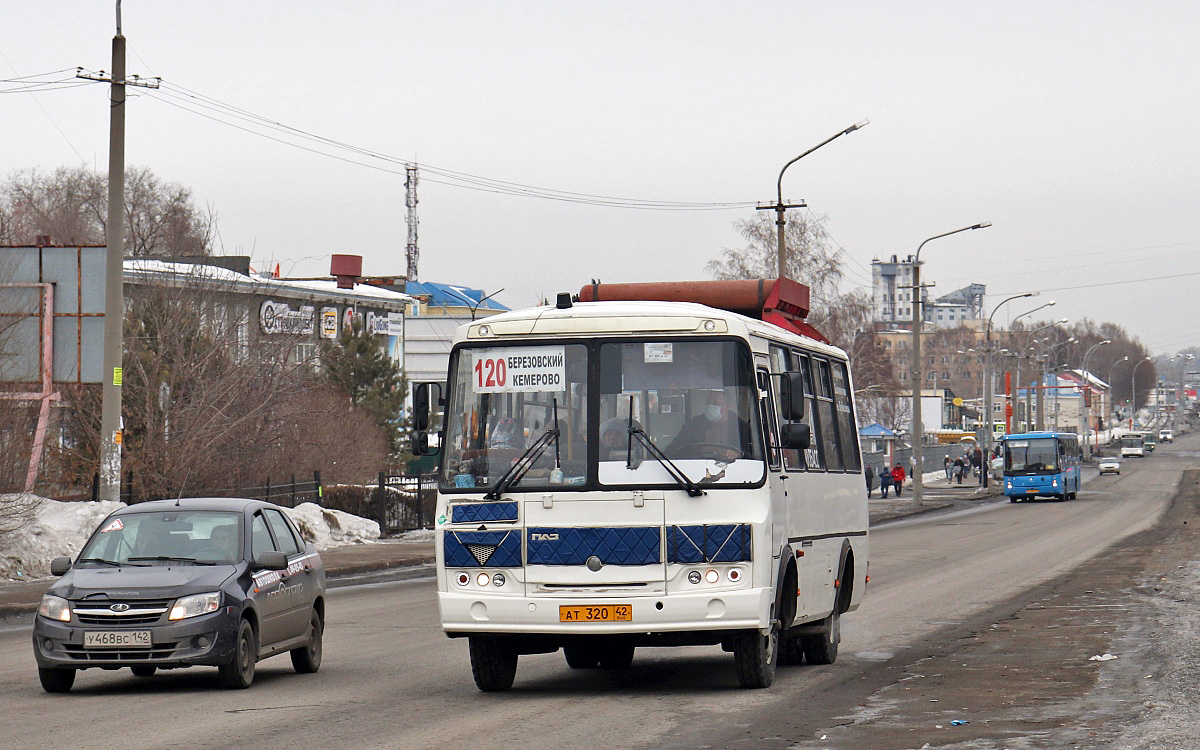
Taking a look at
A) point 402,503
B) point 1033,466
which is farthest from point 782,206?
point 1033,466

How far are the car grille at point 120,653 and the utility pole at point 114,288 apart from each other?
1396 cm

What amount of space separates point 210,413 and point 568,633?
23.6m

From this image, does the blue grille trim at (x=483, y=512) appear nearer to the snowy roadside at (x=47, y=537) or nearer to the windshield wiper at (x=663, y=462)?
the windshield wiper at (x=663, y=462)

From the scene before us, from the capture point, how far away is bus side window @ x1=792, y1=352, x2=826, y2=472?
13.4m

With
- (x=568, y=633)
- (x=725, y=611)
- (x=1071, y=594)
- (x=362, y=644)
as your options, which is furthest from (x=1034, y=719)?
(x=1071, y=594)

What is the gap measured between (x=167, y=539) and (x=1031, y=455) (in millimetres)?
60151

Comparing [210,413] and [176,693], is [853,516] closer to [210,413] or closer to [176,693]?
[176,693]

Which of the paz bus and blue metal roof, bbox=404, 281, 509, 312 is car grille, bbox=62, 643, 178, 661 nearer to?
the paz bus

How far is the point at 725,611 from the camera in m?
11.2

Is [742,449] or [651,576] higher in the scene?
[742,449]

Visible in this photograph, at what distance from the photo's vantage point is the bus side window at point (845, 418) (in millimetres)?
15086

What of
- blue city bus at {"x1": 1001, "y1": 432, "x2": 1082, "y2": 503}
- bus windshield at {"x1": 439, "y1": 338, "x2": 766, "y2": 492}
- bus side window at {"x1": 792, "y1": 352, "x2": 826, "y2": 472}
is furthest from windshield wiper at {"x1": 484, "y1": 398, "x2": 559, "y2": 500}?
blue city bus at {"x1": 1001, "y1": 432, "x2": 1082, "y2": 503}

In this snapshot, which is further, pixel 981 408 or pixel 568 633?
pixel 981 408

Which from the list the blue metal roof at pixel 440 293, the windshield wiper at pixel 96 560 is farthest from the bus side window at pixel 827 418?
the blue metal roof at pixel 440 293
